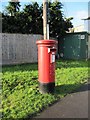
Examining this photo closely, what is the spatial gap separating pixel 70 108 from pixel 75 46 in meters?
15.5

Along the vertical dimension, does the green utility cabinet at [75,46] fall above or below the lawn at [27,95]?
above

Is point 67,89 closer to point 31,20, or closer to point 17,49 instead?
point 17,49

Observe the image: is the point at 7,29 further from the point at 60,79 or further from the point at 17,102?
the point at 17,102

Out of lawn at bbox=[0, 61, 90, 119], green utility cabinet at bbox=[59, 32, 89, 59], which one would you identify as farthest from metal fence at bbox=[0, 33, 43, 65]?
lawn at bbox=[0, 61, 90, 119]

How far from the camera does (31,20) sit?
781 inches

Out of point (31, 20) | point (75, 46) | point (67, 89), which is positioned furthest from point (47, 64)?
point (75, 46)

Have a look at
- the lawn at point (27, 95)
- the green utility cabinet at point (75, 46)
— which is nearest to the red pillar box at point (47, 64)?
the lawn at point (27, 95)

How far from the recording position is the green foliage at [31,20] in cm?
1923

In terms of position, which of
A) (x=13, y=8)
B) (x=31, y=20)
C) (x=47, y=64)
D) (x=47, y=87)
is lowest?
(x=47, y=87)

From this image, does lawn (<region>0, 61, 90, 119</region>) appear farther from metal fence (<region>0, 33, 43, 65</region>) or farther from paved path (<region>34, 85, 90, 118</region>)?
metal fence (<region>0, 33, 43, 65</region>)

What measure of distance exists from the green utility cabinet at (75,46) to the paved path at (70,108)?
13561 mm

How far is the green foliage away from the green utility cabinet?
76 centimetres

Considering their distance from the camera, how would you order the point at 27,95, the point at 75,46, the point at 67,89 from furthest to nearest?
the point at 75,46
the point at 67,89
the point at 27,95

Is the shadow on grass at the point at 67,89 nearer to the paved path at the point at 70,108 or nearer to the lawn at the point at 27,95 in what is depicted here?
the lawn at the point at 27,95
